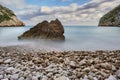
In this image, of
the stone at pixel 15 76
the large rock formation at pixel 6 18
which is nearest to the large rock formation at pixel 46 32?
the stone at pixel 15 76


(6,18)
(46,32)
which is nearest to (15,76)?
(46,32)

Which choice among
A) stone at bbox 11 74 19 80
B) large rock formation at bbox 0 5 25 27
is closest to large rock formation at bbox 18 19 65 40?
stone at bbox 11 74 19 80

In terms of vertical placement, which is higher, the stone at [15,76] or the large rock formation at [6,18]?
the large rock formation at [6,18]

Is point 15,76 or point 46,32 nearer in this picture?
point 15,76

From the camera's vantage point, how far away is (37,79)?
8031 millimetres

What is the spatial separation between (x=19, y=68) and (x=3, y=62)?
5.62ft

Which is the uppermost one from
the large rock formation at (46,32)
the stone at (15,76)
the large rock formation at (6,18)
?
the large rock formation at (6,18)

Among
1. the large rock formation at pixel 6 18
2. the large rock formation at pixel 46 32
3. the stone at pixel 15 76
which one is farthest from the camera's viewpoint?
the large rock formation at pixel 6 18

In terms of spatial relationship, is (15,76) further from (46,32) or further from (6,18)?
(6,18)

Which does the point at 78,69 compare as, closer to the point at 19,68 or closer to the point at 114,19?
the point at 19,68

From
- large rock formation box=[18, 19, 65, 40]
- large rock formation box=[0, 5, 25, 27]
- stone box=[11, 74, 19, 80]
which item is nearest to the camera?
stone box=[11, 74, 19, 80]

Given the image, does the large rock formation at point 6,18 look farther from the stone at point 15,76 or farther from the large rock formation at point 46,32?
the stone at point 15,76

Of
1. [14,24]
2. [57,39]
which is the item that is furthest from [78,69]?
[14,24]

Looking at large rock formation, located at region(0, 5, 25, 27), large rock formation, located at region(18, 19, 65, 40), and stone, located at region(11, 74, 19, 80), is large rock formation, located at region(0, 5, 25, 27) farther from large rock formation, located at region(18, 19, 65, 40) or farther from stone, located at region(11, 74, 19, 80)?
stone, located at region(11, 74, 19, 80)
